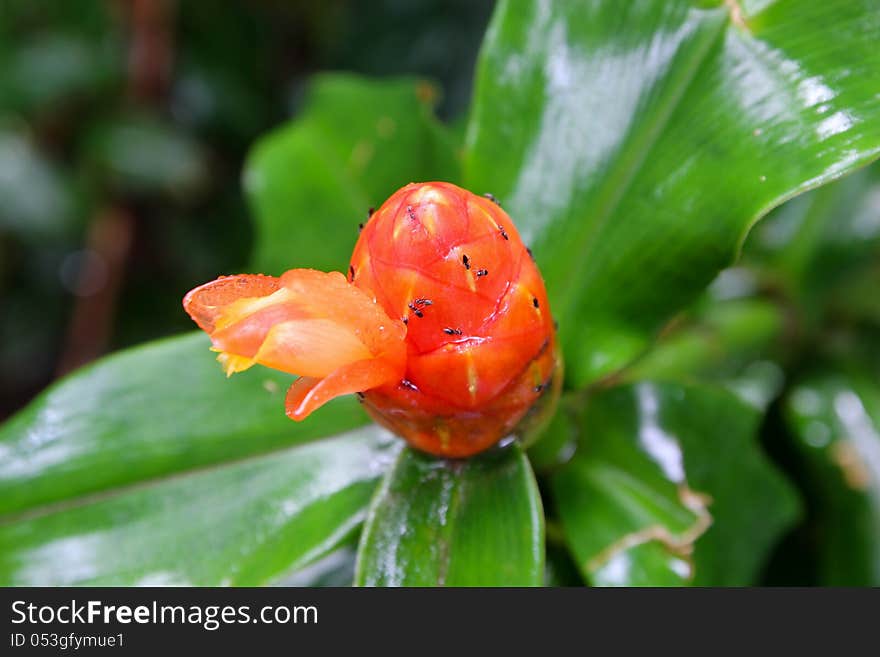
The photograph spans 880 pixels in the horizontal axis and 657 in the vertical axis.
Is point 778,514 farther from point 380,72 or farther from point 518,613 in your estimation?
point 380,72

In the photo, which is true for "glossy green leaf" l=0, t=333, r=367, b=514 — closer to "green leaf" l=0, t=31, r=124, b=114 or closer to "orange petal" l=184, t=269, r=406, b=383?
"orange petal" l=184, t=269, r=406, b=383

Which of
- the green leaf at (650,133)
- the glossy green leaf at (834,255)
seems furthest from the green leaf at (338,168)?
the glossy green leaf at (834,255)

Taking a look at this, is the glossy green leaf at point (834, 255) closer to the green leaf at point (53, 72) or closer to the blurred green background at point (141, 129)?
the blurred green background at point (141, 129)

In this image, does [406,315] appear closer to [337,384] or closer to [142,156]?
[337,384]

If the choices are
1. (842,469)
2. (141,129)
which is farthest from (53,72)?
(842,469)

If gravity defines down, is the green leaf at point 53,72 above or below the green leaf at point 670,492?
above

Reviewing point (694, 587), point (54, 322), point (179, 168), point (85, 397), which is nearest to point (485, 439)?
point (694, 587)
